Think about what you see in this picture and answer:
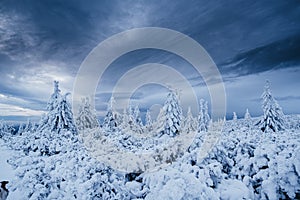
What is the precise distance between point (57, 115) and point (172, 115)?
15323 mm

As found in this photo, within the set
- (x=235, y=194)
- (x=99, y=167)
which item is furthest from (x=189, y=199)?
(x=99, y=167)

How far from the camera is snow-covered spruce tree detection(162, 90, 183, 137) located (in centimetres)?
2639

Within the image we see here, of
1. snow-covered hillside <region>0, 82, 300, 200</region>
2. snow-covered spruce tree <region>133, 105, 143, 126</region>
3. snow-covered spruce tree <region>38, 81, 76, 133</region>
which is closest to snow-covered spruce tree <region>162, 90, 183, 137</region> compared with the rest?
snow-covered spruce tree <region>38, 81, 76, 133</region>

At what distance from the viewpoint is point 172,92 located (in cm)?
2805

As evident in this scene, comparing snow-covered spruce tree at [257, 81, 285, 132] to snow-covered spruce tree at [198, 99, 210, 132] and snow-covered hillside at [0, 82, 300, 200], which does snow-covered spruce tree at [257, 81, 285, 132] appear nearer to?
snow-covered spruce tree at [198, 99, 210, 132]

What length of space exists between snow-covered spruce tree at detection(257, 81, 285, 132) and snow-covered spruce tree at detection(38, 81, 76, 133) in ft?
99.7

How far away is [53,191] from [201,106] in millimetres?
43217

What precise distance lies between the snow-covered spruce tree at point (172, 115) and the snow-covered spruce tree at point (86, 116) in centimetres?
1684

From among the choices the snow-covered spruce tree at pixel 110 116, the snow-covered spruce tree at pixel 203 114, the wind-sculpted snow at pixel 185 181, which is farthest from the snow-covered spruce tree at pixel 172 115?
the wind-sculpted snow at pixel 185 181

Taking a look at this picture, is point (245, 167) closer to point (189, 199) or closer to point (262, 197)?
point (262, 197)

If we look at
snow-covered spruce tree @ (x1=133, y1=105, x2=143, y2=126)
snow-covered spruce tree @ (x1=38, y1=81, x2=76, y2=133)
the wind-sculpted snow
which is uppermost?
snow-covered spruce tree @ (x1=133, y1=105, x2=143, y2=126)

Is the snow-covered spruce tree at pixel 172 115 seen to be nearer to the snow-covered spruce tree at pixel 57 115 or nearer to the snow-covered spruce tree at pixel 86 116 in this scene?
the snow-covered spruce tree at pixel 57 115

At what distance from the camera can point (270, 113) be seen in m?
31.1

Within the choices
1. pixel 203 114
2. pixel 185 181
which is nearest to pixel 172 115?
pixel 203 114
